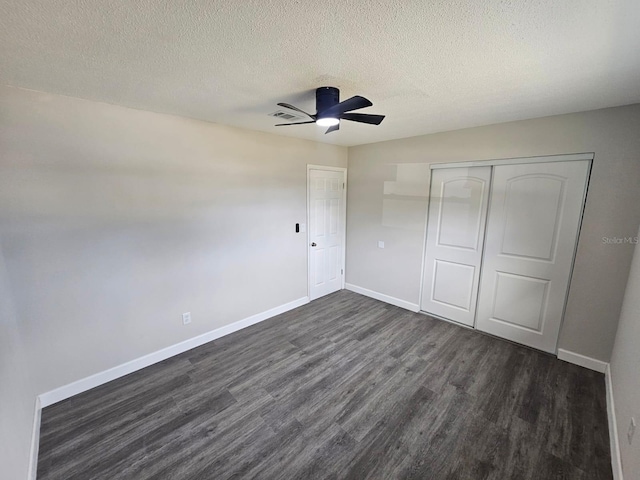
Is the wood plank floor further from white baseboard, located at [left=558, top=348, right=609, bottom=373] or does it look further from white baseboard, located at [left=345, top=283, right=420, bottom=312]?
white baseboard, located at [left=345, top=283, right=420, bottom=312]

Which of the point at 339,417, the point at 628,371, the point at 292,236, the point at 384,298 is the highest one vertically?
the point at 292,236

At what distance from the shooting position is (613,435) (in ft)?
6.03

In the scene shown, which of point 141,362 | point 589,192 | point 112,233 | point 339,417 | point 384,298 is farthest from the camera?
point 384,298

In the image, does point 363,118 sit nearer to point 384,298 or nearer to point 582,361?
point 384,298

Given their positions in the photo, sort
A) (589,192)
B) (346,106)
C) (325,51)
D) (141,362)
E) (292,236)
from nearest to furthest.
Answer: (325,51), (346,106), (589,192), (141,362), (292,236)

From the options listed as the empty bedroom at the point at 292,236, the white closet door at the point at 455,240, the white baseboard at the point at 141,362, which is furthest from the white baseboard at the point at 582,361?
the white baseboard at the point at 141,362

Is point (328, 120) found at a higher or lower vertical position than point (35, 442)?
higher

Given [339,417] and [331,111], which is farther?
[339,417]

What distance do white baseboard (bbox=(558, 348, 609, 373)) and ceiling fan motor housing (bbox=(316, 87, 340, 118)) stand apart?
3298mm

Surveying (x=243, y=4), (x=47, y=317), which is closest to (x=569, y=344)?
(x=243, y=4)

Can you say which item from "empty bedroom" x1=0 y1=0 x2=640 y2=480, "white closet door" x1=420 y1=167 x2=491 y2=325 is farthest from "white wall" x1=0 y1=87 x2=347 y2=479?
"white closet door" x1=420 y1=167 x2=491 y2=325

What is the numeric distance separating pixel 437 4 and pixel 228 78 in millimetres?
1284

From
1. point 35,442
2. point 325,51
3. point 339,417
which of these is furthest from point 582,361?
point 35,442

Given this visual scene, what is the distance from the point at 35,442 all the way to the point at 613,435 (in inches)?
155
